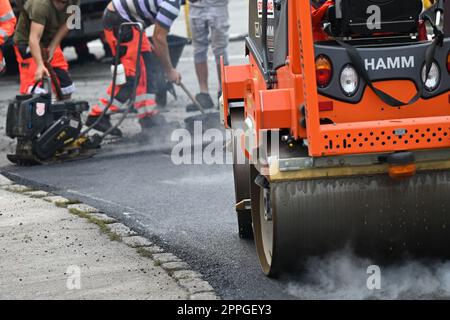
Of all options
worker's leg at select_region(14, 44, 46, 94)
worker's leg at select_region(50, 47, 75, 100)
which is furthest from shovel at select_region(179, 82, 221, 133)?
worker's leg at select_region(14, 44, 46, 94)

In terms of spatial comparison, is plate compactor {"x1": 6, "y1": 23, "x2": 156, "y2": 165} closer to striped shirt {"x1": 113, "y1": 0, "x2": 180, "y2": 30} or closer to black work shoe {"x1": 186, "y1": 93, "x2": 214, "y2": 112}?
striped shirt {"x1": 113, "y1": 0, "x2": 180, "y2": 30}

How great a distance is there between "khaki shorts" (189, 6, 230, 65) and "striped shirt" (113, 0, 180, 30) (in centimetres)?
125

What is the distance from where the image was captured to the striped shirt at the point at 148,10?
11625 mm

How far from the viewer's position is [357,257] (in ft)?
19.1

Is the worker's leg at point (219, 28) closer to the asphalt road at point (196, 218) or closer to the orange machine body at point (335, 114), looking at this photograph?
the asphalt road at point (196, 218)

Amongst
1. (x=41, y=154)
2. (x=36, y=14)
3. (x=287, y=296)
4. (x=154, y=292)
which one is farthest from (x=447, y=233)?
(x=36, y=14)

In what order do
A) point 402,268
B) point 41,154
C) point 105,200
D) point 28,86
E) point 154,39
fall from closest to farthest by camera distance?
1. point 402,268
2. point 105,200
3. point 41,154
4. point 28,86
5. point 154,39

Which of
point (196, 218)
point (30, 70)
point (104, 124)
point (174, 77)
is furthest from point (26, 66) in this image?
point (196, 218)

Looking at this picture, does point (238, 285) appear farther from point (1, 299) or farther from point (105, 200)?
point (105, 200)

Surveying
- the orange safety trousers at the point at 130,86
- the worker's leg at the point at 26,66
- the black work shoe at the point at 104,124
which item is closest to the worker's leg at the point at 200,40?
the orange safety trousers at the point at 130,86

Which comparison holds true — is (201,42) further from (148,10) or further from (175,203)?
(175,203)

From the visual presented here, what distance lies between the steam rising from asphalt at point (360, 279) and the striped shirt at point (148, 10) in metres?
6.12

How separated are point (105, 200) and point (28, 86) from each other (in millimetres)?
2853

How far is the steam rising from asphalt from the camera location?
5625mm
